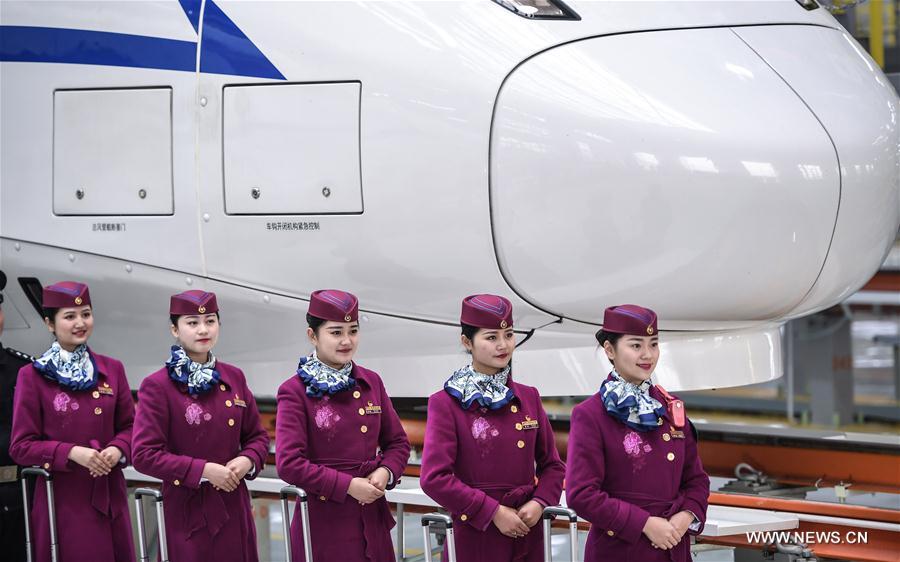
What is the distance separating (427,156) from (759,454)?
210 cm

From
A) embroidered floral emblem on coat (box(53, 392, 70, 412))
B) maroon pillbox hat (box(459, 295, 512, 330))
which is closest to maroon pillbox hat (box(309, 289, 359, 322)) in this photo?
maroon pillbox hat (box(459, 295, 512, 330))

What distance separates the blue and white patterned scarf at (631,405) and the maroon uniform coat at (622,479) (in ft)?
0.11

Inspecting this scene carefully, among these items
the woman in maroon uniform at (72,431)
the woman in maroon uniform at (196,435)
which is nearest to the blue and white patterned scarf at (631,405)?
the woman in maroon uniform at (196,435)

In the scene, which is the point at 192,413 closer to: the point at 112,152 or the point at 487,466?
the point at 487,466

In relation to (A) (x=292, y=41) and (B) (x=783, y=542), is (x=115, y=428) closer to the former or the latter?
(A) (x=292, y=41)

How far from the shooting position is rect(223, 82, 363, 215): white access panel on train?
4.59 meters

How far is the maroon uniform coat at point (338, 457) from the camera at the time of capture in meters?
3.88

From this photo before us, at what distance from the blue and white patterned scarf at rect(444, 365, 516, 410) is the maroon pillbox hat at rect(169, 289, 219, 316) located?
95 centimetres

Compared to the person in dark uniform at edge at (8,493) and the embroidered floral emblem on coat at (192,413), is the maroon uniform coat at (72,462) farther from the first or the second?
the embroidered floral emblem on coat at (192,413)

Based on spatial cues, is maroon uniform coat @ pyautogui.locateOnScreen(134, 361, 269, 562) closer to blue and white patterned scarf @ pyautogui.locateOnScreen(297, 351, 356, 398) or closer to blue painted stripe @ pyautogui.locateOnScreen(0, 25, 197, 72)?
blue and white patterned scarf @ pyautogui.locateOnScreen(297, 351, 356, 398)

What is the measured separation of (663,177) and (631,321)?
85cm

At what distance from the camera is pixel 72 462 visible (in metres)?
4.46

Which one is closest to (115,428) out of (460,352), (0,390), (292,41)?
(0,390)
